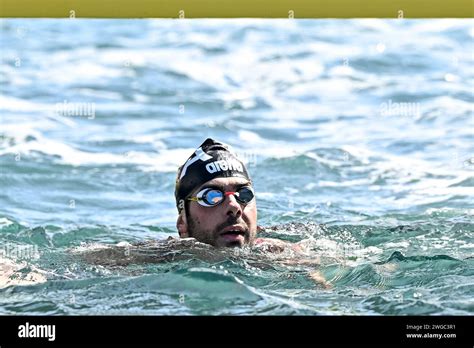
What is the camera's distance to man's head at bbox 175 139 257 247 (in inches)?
376

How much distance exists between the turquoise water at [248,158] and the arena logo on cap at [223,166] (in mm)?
864

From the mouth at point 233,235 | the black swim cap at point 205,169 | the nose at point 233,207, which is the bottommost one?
the mouth at point 233,235

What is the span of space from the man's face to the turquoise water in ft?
0.58

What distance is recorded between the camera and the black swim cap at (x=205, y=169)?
9875 mm

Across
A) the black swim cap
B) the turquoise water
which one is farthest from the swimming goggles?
the turquoise water

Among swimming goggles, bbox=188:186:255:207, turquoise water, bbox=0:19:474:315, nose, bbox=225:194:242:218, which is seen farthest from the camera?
swimming goggles, bbox=188:186:255:207

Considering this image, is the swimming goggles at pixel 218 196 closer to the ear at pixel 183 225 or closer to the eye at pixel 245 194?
the eye at pixel 245 194

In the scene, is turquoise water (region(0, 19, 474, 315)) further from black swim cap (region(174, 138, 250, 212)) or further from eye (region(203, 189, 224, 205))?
black swim cap (region(174, 138, 250, 212))

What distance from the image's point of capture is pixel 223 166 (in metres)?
9.93

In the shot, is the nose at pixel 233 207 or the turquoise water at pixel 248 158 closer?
the turquoise water at pixel 248 158

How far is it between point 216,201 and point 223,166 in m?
0.45

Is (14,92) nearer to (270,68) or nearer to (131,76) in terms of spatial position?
(131,76)

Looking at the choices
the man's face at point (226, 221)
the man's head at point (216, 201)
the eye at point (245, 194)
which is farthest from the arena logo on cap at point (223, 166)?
the eye at point (245, 194)

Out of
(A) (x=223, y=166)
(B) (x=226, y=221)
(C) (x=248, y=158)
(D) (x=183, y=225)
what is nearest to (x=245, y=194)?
(B) (x=226, y=221)
